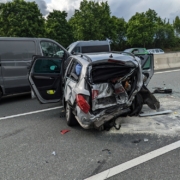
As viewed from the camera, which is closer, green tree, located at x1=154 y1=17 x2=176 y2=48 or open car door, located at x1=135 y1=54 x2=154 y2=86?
open car door, located at x1=135 y1=54 x2=154 y2=86

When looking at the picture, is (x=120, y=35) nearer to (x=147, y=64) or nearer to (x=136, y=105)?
(x=147, y=64)

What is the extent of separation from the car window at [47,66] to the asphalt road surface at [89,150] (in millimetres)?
1210

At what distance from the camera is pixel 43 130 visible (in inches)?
183

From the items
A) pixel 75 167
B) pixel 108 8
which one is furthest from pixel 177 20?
pixel 75 167

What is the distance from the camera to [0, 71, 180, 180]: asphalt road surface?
300cm

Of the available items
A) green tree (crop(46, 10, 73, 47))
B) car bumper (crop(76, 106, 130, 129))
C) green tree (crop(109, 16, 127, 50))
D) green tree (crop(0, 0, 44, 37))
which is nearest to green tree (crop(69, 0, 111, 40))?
green tree (crop(46, 10, 73, 47))

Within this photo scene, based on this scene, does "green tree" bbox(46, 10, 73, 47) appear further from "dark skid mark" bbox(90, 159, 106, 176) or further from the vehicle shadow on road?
"dark skid mark" bbox(90, 159, 106, 176)

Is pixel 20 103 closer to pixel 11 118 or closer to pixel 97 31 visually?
pixel 11 118

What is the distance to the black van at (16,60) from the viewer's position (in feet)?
22.7

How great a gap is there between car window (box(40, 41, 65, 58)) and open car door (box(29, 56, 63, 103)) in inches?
82.4

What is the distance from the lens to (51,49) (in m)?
7.76

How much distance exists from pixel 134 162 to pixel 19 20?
104 ft

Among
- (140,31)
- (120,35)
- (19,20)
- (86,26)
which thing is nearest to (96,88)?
(19,20)

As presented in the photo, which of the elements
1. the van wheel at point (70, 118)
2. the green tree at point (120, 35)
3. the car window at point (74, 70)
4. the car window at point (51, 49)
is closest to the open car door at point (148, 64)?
the car window at point (74, 70)
